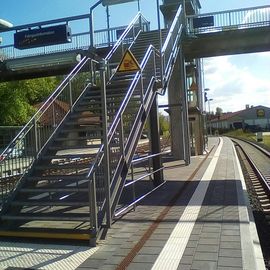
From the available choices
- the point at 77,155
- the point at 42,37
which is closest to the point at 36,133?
the point at 77,155

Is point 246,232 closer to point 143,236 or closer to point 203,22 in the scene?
point 143,236

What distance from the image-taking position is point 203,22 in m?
21.5

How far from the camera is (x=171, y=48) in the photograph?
707 inches

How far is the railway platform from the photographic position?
6.18 meters

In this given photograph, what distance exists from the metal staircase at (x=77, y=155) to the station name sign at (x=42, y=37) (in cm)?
785

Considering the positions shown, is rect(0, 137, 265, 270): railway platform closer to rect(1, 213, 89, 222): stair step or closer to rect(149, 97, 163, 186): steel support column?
rect(1, 213, 89, 222): stair step

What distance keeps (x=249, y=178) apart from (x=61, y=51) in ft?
34.3

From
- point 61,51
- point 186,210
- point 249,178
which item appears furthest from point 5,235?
point 61,51

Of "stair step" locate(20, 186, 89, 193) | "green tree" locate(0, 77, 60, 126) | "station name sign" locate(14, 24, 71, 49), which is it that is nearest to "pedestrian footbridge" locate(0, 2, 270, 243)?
"stair step" locate(20, 186, 89, 193)

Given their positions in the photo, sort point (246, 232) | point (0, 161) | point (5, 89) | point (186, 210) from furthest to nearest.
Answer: point (5, 89) < point (186, 210) < point (0, 161) < point (246, 232)

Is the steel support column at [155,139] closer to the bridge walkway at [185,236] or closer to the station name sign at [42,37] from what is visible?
the bridge walkway at [185,236]

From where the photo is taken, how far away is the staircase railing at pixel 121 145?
7848 mm

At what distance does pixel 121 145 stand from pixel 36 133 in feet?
6.23

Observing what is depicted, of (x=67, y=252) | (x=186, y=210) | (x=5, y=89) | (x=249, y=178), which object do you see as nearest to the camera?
(x=67, y=252)
